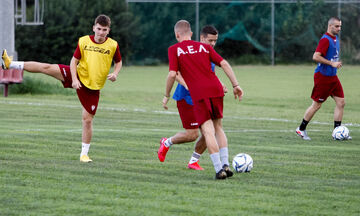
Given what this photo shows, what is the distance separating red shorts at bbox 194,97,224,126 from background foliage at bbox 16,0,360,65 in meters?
31.9

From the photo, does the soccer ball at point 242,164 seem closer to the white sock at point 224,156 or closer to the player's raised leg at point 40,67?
the white sock at point 224,156

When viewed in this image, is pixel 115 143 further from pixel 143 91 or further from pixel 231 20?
pixel 231 20

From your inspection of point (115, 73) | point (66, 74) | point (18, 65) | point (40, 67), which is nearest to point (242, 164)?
point (115, 73)

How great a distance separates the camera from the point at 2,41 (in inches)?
858

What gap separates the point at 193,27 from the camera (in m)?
41.4

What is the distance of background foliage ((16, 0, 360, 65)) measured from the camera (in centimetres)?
4003

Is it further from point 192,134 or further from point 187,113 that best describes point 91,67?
point 192,134

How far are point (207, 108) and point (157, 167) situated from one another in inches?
47.5

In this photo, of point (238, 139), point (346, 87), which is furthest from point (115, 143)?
point (346, 87)

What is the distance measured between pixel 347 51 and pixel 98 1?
45.6 feet

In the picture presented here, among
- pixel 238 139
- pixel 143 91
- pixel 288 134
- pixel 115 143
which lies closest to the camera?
pixel 115 143

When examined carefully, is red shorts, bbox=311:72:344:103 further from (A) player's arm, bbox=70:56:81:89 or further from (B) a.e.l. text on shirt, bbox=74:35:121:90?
(A) player's arm, bbox=70:56:81:89

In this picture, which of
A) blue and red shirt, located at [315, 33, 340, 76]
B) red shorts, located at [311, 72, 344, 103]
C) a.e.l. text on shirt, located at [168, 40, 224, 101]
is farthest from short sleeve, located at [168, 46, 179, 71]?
red shorts, located at [311, 72, 344, 103]

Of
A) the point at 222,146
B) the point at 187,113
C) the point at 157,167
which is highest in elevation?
the point at 187,113
